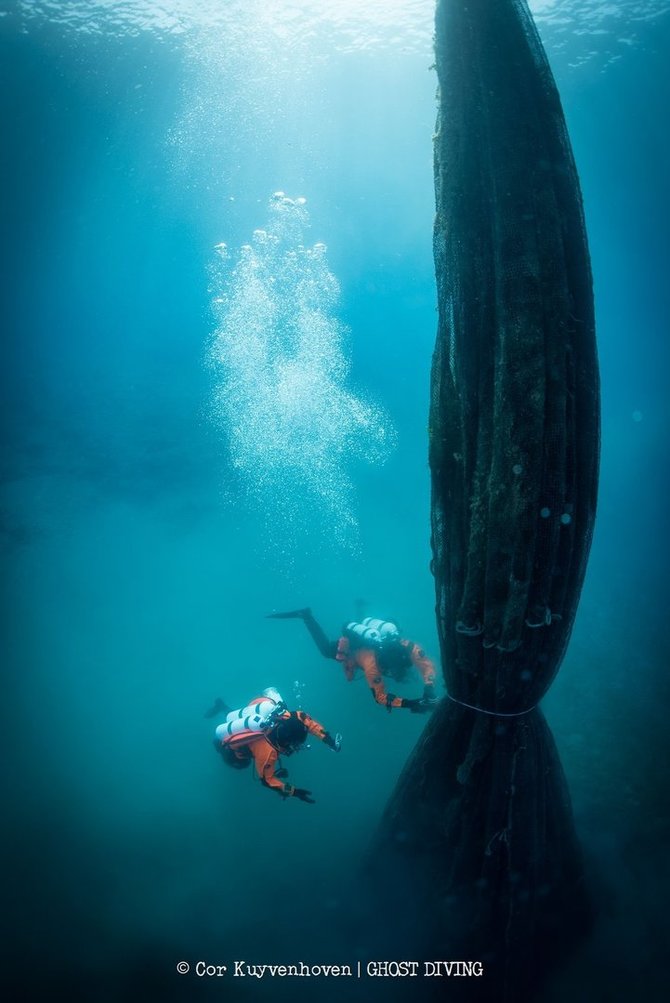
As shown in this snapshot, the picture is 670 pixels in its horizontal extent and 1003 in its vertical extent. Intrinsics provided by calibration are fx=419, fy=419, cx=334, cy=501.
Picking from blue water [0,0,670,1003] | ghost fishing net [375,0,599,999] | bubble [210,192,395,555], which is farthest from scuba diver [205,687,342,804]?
bubble [210,192,395,555]

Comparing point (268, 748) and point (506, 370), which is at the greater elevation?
point (506, 370)

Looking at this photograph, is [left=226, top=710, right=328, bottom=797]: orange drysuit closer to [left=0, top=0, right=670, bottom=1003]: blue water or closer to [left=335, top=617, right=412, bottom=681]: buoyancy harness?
[left=0, top=0, right=670, bottom=1003]: blue water

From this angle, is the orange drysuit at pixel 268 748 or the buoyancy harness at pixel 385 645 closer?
the orange drysuit at pixel 268 748

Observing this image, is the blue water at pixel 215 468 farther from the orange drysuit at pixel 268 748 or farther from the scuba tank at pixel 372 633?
the scuba tank at pixel 372 633

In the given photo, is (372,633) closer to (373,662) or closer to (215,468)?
(373,662)

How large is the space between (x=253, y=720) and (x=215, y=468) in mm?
22498

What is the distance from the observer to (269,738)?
5789 millimetres

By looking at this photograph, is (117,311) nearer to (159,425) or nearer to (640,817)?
(159,425)

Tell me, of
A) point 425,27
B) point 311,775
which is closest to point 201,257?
point 425,27

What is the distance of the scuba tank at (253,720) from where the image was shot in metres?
5.88

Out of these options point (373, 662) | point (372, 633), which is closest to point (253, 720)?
point (373, 662)

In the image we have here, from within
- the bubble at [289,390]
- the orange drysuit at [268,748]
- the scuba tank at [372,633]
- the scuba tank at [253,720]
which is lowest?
the orange drysuit at [268,748]

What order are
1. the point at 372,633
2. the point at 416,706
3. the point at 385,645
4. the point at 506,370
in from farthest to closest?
the point at 372,633 < the point at 385,645 < the point at 416,706 < the point at 506,370

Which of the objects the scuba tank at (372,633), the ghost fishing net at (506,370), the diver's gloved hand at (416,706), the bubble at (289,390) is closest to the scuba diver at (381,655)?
the scuba tank at (372,633)
